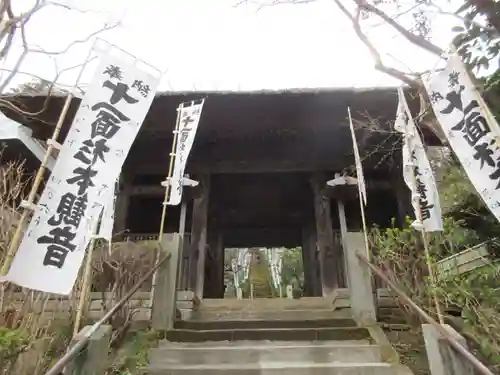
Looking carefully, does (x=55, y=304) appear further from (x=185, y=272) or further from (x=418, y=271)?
(x=418, y=271)

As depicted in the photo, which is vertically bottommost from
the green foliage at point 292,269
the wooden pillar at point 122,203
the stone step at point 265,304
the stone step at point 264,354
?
the stone step at point 264,354

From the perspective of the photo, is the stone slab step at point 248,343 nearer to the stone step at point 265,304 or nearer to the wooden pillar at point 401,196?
the stone step at point 265,304

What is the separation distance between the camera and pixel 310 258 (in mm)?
11469

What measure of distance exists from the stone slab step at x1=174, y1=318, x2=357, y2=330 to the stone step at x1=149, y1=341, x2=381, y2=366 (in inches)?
31.8

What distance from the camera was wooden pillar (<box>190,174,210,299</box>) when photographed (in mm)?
8836

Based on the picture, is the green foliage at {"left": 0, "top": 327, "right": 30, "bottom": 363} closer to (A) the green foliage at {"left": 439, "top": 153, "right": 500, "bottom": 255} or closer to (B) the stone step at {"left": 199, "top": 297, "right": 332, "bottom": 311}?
(B) the stone step at {"left": 199, "top": 297, "right": 332, "bottom": 311}

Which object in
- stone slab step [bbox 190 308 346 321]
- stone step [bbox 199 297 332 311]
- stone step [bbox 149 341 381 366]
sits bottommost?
stone step [bbox 149 341 381 366]

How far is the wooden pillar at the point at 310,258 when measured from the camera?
11008 mm

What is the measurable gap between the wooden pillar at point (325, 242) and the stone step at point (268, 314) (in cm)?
131

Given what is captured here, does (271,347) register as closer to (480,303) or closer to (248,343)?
(248,343)

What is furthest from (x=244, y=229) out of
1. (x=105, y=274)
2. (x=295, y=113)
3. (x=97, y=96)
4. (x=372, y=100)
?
(x=97, y=96)

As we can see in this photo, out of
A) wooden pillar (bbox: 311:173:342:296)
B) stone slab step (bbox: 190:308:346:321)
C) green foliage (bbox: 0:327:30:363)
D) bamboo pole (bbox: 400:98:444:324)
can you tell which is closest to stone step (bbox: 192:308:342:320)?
stone slab step (bbox: 190:308:346:321)

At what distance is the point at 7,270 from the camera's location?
374 centimetres

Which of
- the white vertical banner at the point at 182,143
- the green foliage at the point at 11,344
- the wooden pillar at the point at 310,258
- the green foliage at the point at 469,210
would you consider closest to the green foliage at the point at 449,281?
the green foliage at the point at 469,210
